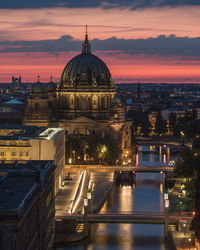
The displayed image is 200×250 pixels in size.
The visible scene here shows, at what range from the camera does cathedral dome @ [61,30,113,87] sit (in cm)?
14138

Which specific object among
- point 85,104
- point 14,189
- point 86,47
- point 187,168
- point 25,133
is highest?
point 86,47

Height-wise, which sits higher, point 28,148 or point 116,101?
point 116,101

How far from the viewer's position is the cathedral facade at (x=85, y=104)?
443ft

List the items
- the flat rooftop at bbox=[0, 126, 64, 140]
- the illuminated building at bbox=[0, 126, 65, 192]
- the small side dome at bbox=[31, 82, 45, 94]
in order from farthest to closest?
the small side dome at bbox=[31, 82, 45, 94] < the flat rooftop at bbox=[0, 126, 64, 140] < the illuminated building at bbox=[0, 126, 65, 192]

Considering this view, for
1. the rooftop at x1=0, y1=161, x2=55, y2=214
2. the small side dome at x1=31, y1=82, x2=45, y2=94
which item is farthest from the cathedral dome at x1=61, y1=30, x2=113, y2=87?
the rooftop at x1=0, y1=161, x2=55, y2=214

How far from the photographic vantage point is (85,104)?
464 ft

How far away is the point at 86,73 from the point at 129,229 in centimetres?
6958

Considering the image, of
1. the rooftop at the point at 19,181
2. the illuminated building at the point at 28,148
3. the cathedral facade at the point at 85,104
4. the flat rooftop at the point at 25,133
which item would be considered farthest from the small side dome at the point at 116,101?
the rooftop at the point at 19,181

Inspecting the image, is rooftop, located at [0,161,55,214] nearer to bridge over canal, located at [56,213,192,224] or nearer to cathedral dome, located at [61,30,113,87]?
bridge over canal, located at [56,213,192,224]

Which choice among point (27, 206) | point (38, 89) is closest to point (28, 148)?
point (27, 206)

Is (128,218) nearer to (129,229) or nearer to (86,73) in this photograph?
(129,229)

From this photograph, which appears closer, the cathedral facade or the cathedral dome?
the cathedral facade

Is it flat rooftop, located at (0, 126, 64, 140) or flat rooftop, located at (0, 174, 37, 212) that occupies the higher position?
flat rooftop, located at (0, 174, 37, 212)

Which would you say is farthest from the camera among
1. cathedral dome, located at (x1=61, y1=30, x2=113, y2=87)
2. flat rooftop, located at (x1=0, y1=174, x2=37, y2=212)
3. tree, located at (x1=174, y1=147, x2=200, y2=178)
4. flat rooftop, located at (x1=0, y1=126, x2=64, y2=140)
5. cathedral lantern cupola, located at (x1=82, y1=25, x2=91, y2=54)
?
cathedral lantern cupola, located at (x1=82, y1=25, x2=91, y2=54)
